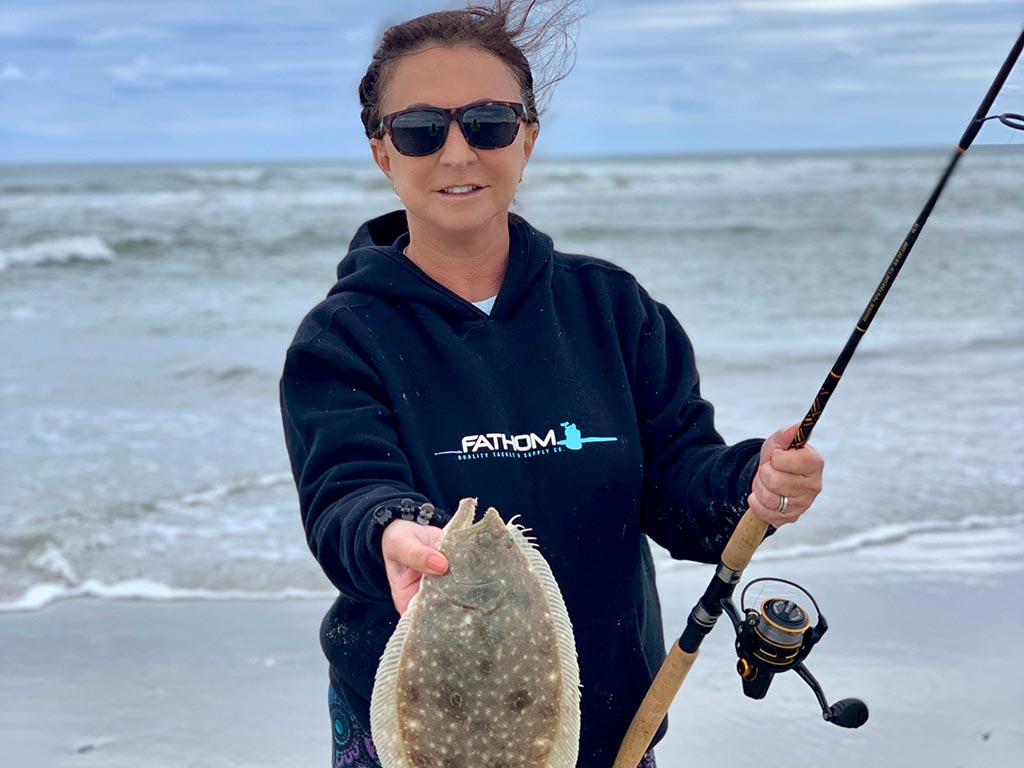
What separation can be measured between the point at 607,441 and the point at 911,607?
3.43 m

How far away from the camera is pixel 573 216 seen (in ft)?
89.7

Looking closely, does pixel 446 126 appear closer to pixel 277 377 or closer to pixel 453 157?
pixel 453 157

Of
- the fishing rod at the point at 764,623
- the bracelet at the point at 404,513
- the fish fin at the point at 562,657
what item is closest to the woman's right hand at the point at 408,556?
the bracelet at the point at 404,513

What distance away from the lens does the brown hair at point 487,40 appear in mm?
2291

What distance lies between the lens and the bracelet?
1805 mm

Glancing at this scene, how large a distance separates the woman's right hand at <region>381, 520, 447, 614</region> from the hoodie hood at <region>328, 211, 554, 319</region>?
62 cm

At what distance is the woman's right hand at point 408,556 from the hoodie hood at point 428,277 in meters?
0.62

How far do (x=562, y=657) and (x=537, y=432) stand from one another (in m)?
0.53

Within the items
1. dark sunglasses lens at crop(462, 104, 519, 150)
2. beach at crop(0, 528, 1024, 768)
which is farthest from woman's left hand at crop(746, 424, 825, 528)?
beach at crop(0, 528, 1024, 768)

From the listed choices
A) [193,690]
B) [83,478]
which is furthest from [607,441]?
[83,478]

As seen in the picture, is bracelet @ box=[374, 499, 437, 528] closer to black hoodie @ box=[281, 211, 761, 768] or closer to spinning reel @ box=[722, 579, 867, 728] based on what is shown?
black hoodie @ box=[281, 211, 761, 768]

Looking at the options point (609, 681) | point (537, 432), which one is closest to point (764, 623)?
point (609, 681)

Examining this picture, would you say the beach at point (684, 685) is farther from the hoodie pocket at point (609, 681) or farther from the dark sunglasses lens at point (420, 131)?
the dark sunglasses lens at point (420, 131)

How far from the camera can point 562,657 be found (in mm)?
1844
